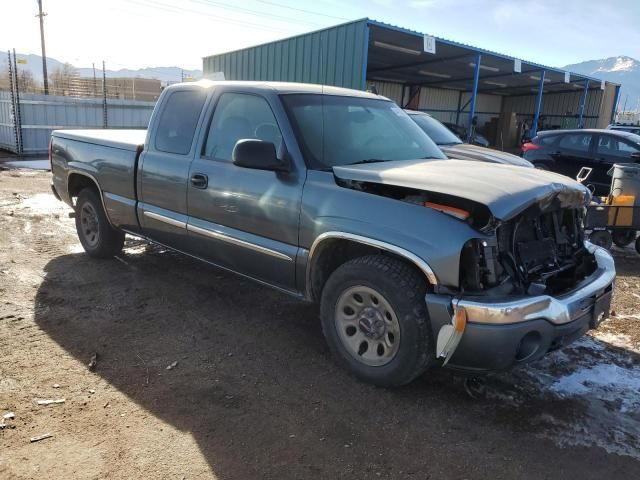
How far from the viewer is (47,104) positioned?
51.0ft

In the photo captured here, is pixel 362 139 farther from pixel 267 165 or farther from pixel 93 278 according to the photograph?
pixel 93 278

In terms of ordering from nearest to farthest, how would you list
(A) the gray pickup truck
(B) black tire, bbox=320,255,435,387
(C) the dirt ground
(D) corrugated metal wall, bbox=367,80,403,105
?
1. (C) the dirt ground
2. (A) the gray pickup truck
3. (B) black tire, bbox=320,255,435,387
4. (D) corrugated metal wall, bbox=367,80,403,105

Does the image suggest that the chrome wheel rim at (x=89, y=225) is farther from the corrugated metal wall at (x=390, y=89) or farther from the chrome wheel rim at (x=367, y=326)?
the corrugated metal wall at (x=390, y=89)

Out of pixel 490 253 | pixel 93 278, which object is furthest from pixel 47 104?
pixel 490 253

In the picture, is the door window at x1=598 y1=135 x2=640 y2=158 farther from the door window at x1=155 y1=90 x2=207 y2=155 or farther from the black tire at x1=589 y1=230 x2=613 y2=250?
the door window at x1=155 y1=90 x2=207 y2=155

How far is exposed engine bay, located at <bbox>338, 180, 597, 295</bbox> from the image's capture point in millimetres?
2826

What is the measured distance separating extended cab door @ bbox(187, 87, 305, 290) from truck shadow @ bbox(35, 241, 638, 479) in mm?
581

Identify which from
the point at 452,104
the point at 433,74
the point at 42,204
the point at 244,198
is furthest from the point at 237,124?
the point at 452,104

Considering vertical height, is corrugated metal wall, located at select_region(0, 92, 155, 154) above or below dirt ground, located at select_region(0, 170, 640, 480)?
above

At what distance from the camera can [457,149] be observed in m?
7.98

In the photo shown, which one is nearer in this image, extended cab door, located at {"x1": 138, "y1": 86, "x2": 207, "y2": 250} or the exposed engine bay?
the exposed engine bay

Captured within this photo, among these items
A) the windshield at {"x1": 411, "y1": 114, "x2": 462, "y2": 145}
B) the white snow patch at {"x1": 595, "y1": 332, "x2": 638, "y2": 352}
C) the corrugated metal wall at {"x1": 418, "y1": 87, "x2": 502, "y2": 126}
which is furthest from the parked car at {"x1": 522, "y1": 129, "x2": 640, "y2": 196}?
the corrugated metal wall at {"x1": 418, "y1": 87, "x2": 502, "y2": 126}

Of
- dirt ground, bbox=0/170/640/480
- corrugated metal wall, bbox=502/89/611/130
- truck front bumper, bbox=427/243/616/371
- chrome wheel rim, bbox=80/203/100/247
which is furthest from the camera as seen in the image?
corrugated metal wall, bbox=502/89/611/130

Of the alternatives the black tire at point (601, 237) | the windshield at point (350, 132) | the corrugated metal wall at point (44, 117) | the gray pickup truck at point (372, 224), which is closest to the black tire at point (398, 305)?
the gray pickup truck at point (372, 224)
